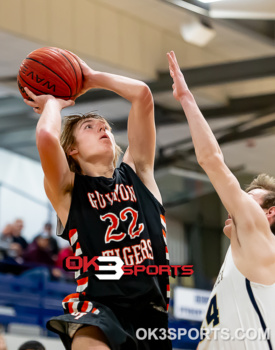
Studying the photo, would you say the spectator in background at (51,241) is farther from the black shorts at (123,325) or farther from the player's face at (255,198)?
the black shorts at (123,325)

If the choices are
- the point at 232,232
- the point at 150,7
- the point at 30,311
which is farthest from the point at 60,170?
the point at 150,7

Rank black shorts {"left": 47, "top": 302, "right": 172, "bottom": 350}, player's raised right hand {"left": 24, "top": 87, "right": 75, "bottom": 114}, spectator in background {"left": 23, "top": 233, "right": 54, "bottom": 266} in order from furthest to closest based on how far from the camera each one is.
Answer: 1. spectator in background {"left": 23, "top": 233, "right": 54, "bottom": 266}
2. player's raised right hand {"left": 24, "top": 87, "right": 75, "bottom": 114}
3. black shorts {"left": 47, "top": 302, "right": 172, "bottom": 350}

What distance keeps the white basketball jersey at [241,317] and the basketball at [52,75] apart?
132cm

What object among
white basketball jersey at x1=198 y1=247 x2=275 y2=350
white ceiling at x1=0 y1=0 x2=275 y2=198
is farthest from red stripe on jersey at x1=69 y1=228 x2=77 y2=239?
white ceiling at x1=0 y1=0 x2=275 y2=198

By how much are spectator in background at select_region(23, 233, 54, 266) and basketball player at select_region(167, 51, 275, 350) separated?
24.3 feet

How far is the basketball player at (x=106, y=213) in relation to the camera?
3143 millimetres

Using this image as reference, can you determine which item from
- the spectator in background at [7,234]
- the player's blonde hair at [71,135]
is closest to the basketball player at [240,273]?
the player's blonde hair at [71,135]

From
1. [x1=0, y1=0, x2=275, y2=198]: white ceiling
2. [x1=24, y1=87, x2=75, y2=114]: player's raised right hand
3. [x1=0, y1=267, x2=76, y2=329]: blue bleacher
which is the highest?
[x1=0, y1=0, x2=275, y2=198]: white ceiling

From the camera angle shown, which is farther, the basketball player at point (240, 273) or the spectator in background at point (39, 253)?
the spectator in background at point (39, 253)

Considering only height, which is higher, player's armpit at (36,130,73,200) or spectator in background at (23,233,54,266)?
spectator in background at (23,233,54,266)

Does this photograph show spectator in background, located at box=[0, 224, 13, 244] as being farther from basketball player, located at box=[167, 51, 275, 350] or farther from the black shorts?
the black shorts

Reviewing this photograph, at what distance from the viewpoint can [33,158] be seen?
39.2ft

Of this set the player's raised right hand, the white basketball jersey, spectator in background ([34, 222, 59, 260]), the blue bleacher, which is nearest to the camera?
the white basketball jersey

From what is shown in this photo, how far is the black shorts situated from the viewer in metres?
3.04
